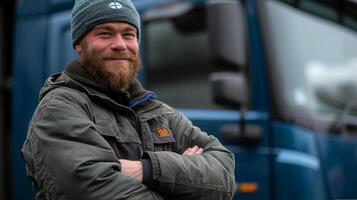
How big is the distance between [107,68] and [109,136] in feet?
0.69

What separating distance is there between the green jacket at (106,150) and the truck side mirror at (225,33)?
57.4 inches

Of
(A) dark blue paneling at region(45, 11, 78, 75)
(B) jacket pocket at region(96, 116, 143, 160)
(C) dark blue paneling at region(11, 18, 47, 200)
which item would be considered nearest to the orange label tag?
(B) jacket pocket at region(96, 116, 143, 160)

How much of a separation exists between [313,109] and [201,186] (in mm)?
1892

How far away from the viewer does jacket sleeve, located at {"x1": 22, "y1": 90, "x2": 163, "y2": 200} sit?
1763 millimetres

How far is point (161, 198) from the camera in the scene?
74.4 inches

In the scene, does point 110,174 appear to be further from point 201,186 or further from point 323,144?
point 323,144

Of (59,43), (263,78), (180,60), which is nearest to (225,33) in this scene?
(263,78)

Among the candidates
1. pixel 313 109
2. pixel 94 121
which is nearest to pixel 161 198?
pixel 94 121

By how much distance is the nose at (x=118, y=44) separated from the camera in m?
1.96

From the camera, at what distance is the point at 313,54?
12.5ft

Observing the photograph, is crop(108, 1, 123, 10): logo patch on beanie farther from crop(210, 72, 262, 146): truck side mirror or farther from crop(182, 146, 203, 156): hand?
crop(210, 72, 262, 146): truck side mirror

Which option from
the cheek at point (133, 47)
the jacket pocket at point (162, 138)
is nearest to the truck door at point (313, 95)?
the jacket pocket at point (162, 138)

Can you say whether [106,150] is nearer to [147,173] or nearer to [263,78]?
[147,173]

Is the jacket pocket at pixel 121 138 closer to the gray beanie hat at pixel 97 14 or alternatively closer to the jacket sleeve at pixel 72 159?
the jacket sleeve at pixel 72 159
